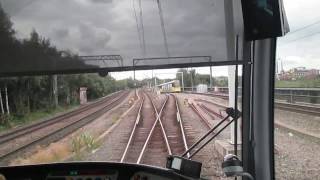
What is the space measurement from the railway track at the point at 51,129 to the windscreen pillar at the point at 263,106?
94cm

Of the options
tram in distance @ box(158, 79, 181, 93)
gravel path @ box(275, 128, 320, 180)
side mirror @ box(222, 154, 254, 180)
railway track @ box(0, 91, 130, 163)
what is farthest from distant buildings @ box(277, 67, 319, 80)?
railway track @ box(0, 91, 130, 163)

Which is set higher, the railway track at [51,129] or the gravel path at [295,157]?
the railway track at [51,129]

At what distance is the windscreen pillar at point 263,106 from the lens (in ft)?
11.4

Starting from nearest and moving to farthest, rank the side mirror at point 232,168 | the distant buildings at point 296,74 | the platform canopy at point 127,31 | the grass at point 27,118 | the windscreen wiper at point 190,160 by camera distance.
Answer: the side mirror at point 232,168 < the windscreen wiper at point 190,160 < the platform canopy at point 127,31 < the grass at point 27,118 < the distant buildings at point 296,74

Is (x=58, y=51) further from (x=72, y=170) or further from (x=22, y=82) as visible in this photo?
(x=72, y=170)

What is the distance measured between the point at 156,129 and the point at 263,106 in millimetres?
788

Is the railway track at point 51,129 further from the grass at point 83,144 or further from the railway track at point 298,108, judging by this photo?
the railway track at point 298,108

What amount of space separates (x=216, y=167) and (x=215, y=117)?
36cm

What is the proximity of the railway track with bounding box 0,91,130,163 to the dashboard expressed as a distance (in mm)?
251

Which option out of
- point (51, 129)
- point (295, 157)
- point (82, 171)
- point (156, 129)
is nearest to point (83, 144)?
point (51, 129)

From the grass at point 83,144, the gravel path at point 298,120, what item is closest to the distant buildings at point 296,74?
the gravel path at point 298,120

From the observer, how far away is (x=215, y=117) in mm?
3461

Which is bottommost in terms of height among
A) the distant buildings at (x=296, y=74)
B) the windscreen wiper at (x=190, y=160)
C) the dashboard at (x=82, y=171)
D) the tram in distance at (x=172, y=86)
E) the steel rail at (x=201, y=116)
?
the dashboard at (x=82, y=171)

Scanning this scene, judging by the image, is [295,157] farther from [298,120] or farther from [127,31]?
[127,31]
